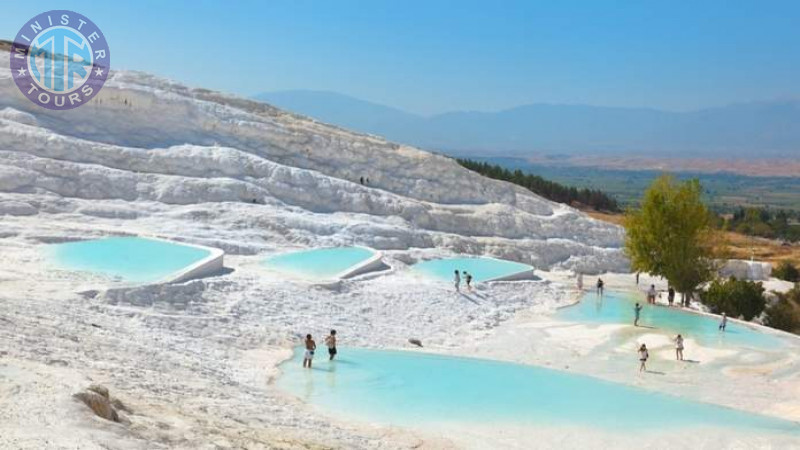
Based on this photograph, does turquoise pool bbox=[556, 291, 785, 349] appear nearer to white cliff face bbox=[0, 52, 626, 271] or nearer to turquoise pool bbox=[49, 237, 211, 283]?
white cliff face bbox=[0, 52, 626, 271]

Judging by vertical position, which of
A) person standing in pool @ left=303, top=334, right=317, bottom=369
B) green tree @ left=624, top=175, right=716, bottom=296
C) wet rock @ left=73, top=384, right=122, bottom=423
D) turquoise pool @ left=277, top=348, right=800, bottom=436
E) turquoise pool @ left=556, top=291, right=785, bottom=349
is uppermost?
green tree @ left=624, top=175, right=716, bottom=296

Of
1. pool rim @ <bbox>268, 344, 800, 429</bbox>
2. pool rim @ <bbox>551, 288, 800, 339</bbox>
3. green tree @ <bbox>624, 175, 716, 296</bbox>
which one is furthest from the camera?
green tree @ <bbox>624, 175, 716, 296</bbox>

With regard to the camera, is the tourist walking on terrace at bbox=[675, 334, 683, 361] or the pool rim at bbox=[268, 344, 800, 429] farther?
the tourist walking on terrace at bbox=[675, 334, 683, 361]

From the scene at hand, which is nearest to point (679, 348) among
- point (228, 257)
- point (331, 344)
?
point (331, 344)

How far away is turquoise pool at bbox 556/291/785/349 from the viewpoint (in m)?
27.5

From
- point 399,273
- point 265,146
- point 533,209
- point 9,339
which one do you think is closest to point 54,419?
point 9,339

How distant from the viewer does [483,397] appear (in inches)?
750

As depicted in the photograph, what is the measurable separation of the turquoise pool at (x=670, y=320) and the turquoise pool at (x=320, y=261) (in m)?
8.36

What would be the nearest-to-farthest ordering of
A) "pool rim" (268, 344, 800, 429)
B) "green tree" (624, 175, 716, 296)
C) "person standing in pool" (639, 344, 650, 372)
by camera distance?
"pool rim" (268, 344, 800, 429)
"person standing in pool" (639, 344, 650, 372)
"green tree" (624, 175, 716, 296)

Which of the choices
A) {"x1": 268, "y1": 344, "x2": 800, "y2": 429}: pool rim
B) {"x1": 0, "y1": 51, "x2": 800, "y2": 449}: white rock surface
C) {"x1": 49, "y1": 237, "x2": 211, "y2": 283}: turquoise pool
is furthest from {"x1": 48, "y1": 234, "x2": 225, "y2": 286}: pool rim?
{"x1": 268, "y1": 344, "x2": 800, "y2": 429}: pool rim

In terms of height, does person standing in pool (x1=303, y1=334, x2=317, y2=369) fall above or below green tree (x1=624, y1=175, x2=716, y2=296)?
below

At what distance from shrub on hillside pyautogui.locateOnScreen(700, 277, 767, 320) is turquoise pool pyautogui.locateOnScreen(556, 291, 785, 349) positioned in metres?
8.30

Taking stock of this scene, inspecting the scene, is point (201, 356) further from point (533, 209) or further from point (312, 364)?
point (533, 209)

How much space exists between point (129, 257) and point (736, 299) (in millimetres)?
29803
